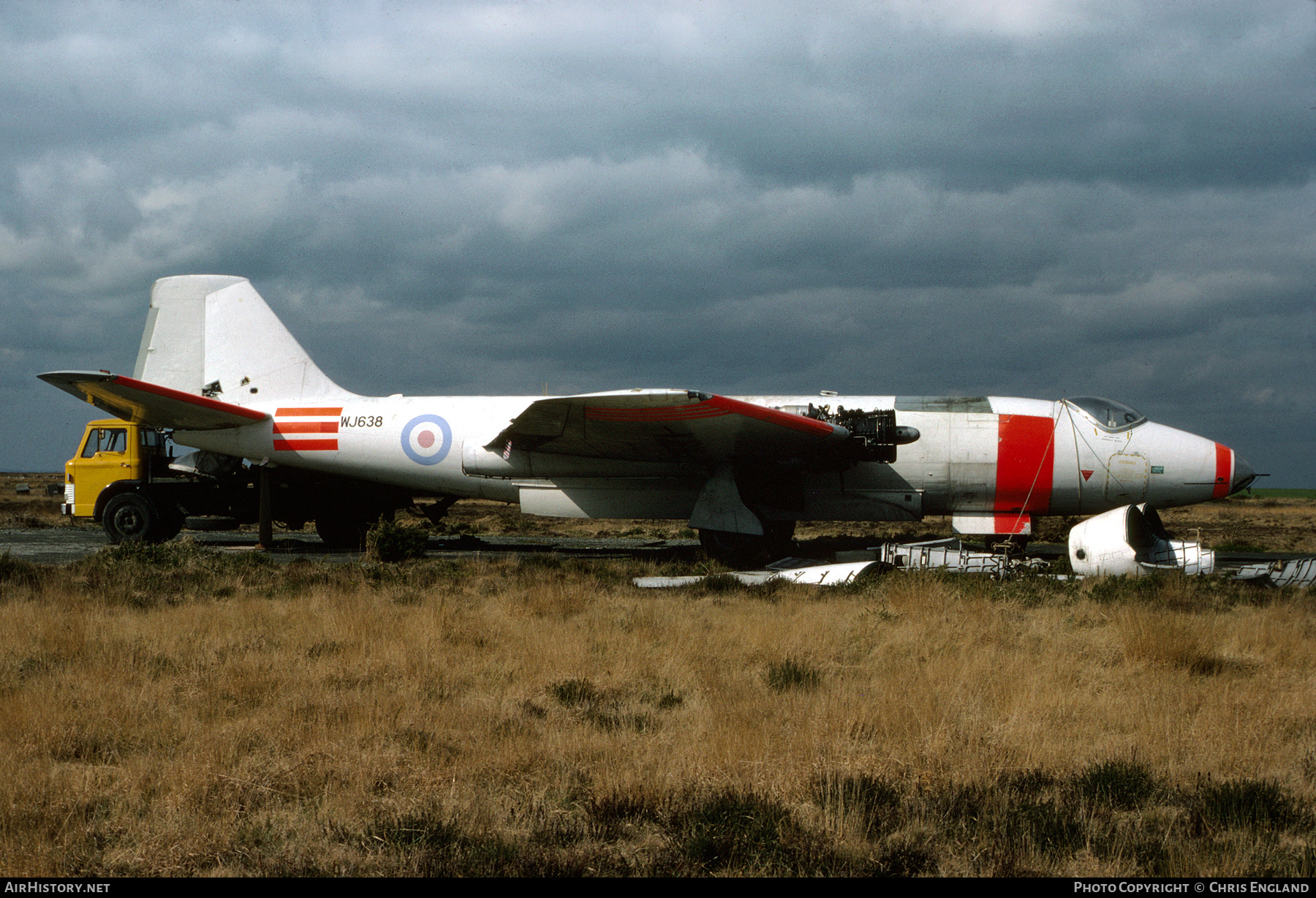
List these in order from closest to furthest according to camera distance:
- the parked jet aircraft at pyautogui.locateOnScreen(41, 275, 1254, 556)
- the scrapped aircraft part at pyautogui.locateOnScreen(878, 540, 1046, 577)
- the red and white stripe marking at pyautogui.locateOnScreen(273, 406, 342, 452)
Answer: the scrapped aircraft part at pyautogui.locateOnScreen(878, 540, 1046, 577), the parked jet aircraft at pyautogui.locateOnScreen(41, 275, 1254, 556), the red and white stripe marking at pyautogui.locateOnScreen(273, 406, 342, 452)

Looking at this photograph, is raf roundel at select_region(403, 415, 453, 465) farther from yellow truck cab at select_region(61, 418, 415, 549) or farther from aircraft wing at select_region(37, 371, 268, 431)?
aircraft wing at select_region(37, 371, 268, 431)

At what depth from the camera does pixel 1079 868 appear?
11.9 ft

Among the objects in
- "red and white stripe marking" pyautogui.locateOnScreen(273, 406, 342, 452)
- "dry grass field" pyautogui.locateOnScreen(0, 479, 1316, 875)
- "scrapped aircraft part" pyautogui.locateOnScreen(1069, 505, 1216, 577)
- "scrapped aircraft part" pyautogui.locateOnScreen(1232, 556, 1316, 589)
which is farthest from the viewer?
"red and white stripe marking" pyautogui.locateOnScreen(273, 406, 342, 452)

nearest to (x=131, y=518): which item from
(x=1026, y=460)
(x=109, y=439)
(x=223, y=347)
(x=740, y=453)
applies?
(x=109, y=439)

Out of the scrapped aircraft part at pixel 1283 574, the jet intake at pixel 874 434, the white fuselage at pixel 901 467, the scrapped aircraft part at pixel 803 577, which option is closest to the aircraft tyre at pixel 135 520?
the white fuselage at pixel 901 467

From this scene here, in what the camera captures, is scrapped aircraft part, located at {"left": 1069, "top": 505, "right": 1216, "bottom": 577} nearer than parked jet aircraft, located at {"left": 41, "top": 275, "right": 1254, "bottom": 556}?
Yes

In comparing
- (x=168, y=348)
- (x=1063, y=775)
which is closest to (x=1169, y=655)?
(x=1063, y=775)

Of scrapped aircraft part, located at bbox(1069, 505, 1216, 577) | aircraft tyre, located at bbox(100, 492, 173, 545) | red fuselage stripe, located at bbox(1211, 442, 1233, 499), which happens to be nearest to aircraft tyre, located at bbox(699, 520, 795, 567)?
scrapped aircraft part, located at bbox(1069, 505, 1216, 577)

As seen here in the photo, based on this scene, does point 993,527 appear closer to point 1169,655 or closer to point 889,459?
point 889,459

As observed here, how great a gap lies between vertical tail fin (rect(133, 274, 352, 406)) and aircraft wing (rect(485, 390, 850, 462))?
5.63 meters

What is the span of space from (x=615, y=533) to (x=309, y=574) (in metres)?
16.1

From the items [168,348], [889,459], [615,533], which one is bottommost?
[615,533]

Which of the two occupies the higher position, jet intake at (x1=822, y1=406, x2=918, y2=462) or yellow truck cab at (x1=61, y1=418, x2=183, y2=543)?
jet intake at (x1=822, y1=406, x2=918, y2=462)

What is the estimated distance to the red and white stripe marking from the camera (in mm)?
17344
